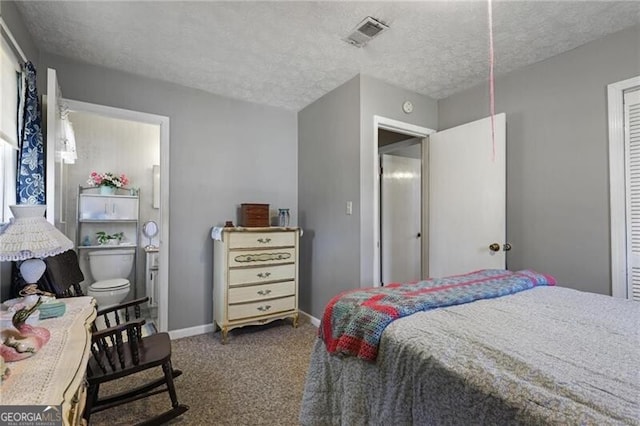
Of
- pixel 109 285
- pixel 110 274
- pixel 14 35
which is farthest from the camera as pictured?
pixel 110 274

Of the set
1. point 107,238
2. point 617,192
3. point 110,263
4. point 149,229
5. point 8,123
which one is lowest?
point 110,263

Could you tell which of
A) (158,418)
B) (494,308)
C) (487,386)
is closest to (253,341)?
(158,418)

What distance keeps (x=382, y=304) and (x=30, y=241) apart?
152 centimetres

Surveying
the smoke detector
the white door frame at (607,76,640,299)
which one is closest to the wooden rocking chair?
the smoke detector

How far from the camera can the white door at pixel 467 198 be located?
2.54 meters

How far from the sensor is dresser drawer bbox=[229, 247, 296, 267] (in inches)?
109

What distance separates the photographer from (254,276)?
2852 mm

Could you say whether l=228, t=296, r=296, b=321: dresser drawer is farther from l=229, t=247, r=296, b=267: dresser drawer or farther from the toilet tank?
the toilet tank

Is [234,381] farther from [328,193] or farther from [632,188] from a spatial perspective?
[632,188]

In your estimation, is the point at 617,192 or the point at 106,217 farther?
the point at 106,217

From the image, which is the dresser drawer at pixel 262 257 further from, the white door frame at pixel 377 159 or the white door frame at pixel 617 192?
the white door frame at pixel 617 192

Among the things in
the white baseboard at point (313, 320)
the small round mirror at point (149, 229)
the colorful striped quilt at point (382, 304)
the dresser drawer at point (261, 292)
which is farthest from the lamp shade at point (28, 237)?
the small round mirror at point (149, 229)

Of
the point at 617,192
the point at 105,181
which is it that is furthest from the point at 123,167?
the point at 617,192

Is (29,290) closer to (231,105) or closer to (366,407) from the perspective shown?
(366,407)
